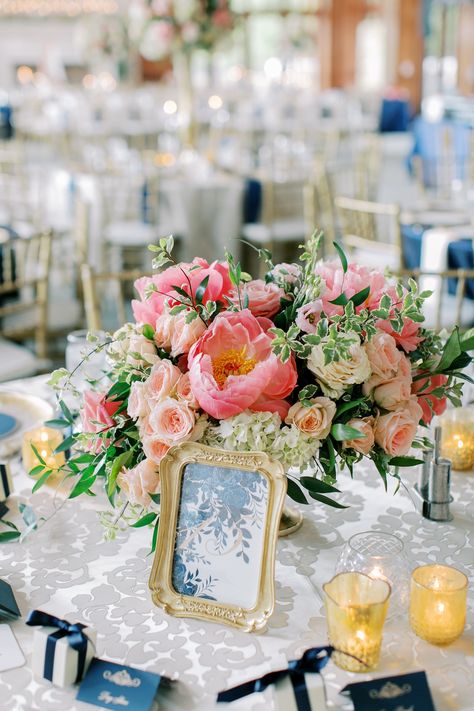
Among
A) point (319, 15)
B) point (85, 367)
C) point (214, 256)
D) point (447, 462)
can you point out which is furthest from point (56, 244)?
point (319, 15)

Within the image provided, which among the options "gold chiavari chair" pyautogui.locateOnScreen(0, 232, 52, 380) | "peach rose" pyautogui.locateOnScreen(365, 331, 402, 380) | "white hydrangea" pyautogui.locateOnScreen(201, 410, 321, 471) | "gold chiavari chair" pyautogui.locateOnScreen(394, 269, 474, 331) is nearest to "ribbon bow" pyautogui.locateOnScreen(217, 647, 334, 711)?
"white hydrangea" pyautogui.locateOnScreen(201, 410, 321, 471)

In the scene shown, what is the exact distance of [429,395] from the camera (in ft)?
4.00

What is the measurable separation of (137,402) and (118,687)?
0.34 metres

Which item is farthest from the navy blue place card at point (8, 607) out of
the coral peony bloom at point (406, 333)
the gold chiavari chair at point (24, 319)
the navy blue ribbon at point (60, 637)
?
the gold chiavari chair at point (24, 319)

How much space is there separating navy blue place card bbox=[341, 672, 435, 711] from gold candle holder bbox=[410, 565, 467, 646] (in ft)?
0.32

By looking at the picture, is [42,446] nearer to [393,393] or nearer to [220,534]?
[220,534]

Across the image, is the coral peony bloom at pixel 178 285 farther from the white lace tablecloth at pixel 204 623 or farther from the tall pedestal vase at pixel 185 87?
the tall pedestal vase at pixel 185 87

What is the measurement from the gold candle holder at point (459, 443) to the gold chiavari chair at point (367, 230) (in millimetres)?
1967

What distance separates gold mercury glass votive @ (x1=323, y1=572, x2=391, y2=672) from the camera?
981 mm

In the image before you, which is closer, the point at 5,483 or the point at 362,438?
the point at 362,438

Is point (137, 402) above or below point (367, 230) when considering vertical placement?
above

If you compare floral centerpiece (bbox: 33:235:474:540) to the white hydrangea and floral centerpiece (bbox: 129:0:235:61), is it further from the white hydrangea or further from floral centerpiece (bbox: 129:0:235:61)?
floral centerpiece (bbox: 129:0:235:61)

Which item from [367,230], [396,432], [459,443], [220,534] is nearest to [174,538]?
[220,534]

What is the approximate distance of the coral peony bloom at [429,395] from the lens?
1.20 meters
